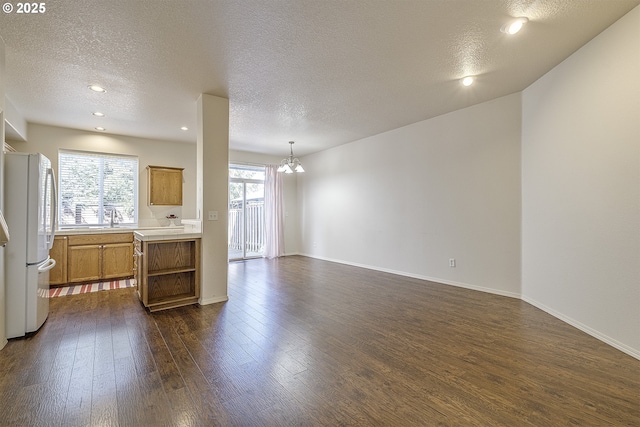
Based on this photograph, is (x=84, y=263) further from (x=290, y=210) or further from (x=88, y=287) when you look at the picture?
(x=290, y=210)

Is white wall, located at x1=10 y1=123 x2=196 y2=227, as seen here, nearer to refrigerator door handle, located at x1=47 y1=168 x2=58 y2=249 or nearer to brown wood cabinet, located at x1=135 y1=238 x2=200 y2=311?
brown wood cabinet, located at x1=135 y1=238 x2=200 y2=311

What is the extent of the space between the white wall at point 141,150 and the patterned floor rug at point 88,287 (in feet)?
4.22

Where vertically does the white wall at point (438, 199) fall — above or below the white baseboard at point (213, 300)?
above

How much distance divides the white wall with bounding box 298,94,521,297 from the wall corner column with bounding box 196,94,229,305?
3.13 m

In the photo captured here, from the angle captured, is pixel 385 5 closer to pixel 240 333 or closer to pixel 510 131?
pixel 510 131

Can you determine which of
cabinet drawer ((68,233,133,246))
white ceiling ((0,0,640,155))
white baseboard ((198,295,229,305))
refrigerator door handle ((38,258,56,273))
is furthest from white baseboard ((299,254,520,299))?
refrigerator door handle ((38,258,56,273))

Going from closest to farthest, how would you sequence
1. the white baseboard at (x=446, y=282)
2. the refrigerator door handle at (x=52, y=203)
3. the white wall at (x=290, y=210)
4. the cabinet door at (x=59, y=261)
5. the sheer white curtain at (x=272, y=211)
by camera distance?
the refrigerator door handle at (x=52, y=203)
the white baseboard at (x=446, y=282)
the cabinet door at (x=59, y=261)
the sheer white curtain at (x=272, y=211)
the white wall at (x=290, y=210)

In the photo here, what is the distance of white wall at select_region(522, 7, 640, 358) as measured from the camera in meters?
2.39

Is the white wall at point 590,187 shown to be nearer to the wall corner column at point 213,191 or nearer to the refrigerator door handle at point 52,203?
the wall corner column at point 213,191

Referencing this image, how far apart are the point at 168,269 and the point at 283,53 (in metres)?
2.93

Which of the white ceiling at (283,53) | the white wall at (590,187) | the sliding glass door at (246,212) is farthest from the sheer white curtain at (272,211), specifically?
the white wall at (590,187)

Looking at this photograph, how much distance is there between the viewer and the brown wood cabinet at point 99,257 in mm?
4719

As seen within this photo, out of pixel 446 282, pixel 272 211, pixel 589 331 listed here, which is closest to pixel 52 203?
pixel 272 211

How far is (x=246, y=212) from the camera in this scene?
7.45 m
